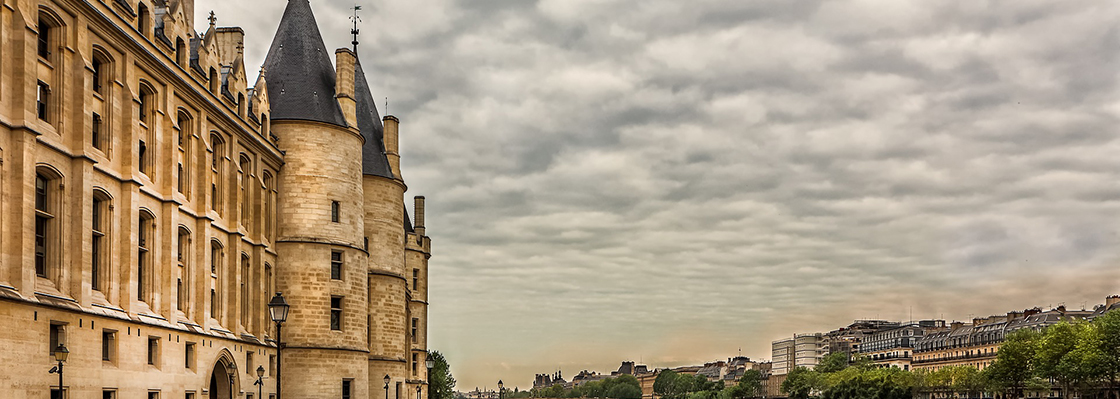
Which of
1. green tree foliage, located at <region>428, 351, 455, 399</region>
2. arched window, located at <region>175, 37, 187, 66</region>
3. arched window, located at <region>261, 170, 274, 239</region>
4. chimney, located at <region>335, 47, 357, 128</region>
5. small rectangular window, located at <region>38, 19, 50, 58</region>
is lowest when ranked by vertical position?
green tree foliage, located at <region>428, 351, 455, 399</region>

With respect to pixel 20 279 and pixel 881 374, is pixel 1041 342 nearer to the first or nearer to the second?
pixel 881 374

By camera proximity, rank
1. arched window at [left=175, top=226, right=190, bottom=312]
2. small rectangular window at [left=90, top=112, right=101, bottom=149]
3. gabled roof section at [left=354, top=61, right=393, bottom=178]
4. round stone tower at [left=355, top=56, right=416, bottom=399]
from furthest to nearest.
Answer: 1. gabled roof section at [left=354, top=61, right=393, bottom=178]
2. round stone tower at [left=355, top=56, right=416, bottom=399]
3. arched window at [left=175, top=226, right=190, bottom=312]
4. small rectangular window at [left=90, top=112, right=101, bottom=149]

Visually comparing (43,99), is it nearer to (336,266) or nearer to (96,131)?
(96,131)

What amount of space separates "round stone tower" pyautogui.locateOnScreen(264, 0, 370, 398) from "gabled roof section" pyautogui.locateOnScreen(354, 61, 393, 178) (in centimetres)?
678

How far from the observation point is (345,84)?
56.5 m

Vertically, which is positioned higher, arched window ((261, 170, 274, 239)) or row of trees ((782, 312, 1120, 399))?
arched window ((261, 170, 274, 239))

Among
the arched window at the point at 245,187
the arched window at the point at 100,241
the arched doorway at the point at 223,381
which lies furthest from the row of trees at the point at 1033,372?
the arched window at the point at 100,241

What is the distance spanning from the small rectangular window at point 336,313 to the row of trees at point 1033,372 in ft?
187

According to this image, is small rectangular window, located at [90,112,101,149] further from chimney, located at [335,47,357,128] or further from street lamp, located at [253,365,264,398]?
chimney, located at [335,47,357,128]

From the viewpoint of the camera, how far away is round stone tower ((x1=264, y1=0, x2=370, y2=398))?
170 feet

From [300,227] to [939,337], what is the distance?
154 metres

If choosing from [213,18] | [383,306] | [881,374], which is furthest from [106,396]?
[881,374]

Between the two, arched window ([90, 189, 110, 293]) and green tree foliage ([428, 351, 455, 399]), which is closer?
arched window ([90, 189, 110, 293])

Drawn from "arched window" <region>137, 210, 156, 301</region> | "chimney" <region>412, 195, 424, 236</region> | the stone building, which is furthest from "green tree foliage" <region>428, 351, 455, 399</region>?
"arched window" <region>137, 210, 156, 301</region>
